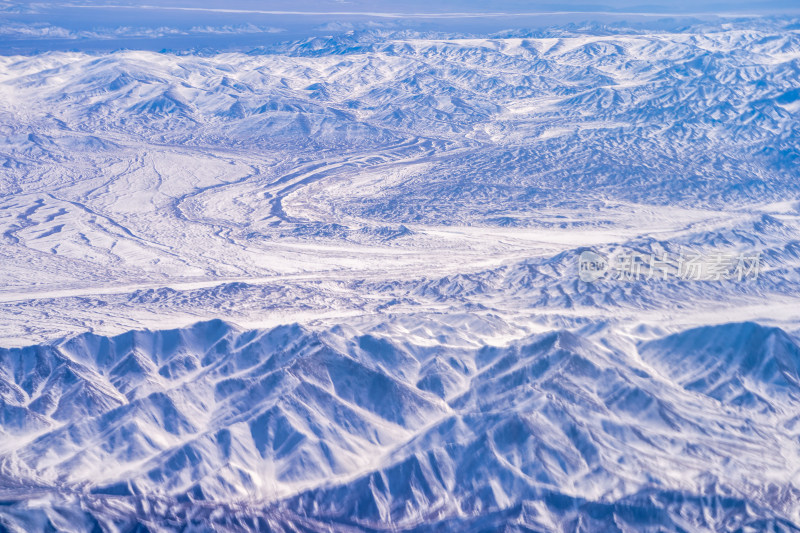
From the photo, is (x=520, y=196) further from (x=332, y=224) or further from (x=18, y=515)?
(x=18, y=515)

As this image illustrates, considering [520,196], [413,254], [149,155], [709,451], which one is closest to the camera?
[709,451]

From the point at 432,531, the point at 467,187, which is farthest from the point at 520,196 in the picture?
the point at 432,531

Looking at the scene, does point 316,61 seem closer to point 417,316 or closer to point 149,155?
point 149,155

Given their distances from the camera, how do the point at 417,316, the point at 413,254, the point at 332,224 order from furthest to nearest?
the point at 332,224, the point at 413,254, the point at 417,316

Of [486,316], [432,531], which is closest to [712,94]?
[486,316]

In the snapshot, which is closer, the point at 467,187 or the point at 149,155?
the point at 467,187

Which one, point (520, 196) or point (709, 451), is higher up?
point (709, 451)
